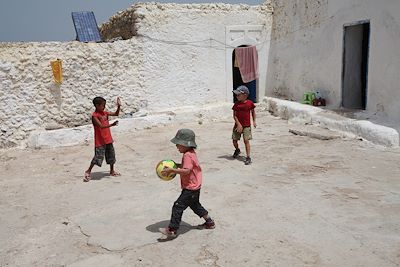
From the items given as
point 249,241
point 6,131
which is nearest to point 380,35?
point 249,241

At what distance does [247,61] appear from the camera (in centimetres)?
1300

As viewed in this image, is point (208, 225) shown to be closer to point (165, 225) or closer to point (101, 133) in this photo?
point (165, 225)

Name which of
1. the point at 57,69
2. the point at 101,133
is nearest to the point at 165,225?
the point at 101,133

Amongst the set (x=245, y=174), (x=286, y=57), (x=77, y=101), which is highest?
(x=286, y=57)

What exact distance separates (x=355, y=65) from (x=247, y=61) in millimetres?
3862

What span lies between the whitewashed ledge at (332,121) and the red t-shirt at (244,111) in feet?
8.82

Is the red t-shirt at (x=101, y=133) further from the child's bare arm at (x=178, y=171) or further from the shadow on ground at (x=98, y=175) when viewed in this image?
the child's bare arm at (x=178, y=171)

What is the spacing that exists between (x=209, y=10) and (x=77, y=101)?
17.3 ft

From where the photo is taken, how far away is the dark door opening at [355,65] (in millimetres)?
9914

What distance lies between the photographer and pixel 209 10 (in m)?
12.3

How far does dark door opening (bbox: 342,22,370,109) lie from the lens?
9.91 meters

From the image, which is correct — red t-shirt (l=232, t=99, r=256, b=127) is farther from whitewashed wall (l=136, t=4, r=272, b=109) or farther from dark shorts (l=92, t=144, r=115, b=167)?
whitewashed wall (l=136, t=4, r=272, b=109)

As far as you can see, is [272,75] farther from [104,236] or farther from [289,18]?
[104,236]

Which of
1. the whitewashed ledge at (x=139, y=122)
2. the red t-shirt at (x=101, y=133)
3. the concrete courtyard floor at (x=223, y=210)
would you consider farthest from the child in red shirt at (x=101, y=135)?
the whitewashed ledge at (x=139, y=122)
